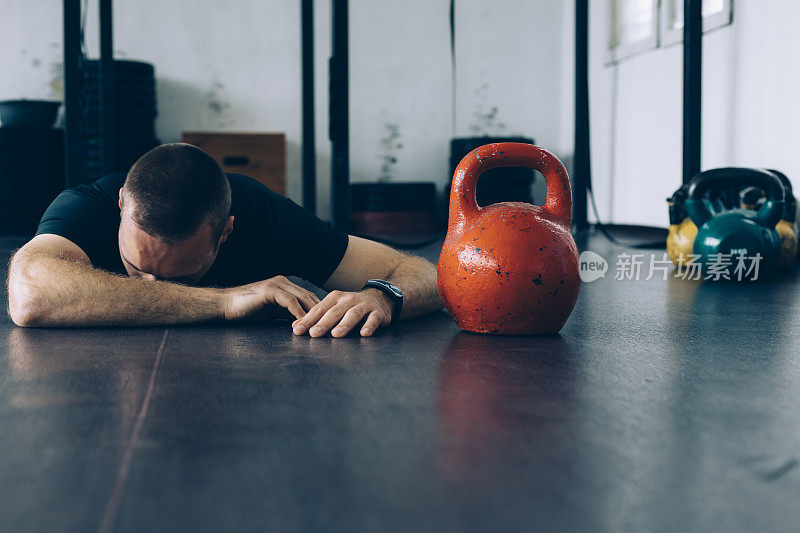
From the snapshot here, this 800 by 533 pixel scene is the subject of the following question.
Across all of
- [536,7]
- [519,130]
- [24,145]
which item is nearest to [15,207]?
[24,145]

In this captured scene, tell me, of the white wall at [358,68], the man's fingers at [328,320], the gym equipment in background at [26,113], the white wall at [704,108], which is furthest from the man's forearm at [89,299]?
the white wall at [358,68]

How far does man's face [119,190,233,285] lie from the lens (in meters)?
1.40

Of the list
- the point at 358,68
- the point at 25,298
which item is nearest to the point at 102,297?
the point at 25,298

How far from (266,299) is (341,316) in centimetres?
15

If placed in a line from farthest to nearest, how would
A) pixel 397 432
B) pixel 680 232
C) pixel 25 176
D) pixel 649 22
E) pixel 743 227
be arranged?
pixel 25 176 → pixel 649 22 → pixel 680 232 → pixel 743 227 → pixel 397 432

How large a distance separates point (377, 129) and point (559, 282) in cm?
526

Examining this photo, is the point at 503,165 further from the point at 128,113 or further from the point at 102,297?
the point at 128,113

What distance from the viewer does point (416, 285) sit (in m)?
1.69

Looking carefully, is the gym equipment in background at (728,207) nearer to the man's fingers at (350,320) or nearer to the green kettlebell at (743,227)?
the green kettlebell at (743,227)

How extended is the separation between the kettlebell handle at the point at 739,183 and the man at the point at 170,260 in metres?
1.50

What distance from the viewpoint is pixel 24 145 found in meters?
5.22

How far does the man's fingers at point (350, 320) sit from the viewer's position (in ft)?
4.58

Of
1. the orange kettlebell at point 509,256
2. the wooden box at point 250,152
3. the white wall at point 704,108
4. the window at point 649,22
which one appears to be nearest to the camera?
the orange kettlebell at point 509,256

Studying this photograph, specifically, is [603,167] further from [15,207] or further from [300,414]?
[300,414]
